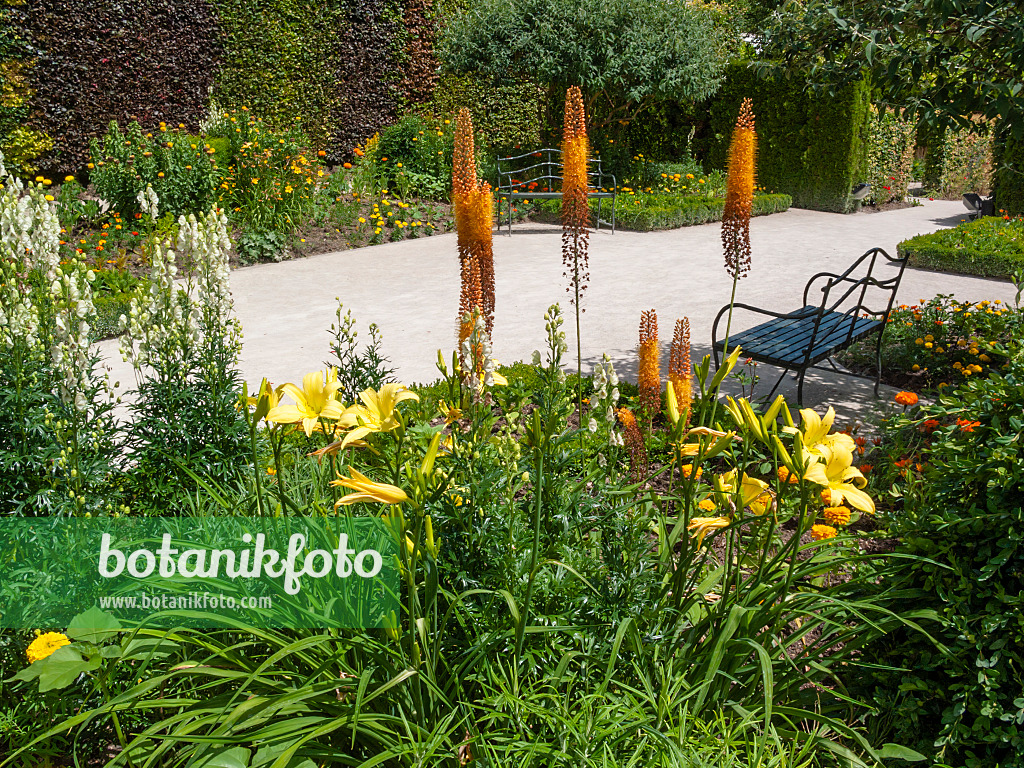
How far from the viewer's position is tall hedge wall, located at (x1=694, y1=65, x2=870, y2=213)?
47.2ft

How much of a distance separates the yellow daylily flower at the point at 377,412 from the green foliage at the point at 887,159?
624 inches

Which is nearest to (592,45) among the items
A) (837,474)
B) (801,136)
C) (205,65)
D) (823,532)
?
(801,136)

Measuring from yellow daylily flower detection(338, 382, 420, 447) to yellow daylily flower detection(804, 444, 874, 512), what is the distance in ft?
2.90

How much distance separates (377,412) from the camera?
1.80 metres

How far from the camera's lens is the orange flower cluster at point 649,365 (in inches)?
119

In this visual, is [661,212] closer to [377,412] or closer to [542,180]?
[542,180]

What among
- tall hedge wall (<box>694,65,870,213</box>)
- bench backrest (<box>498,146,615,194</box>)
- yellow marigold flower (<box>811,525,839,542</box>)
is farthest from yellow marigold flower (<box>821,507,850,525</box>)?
tall hedge wall (<box>694,65,870,213</box>)

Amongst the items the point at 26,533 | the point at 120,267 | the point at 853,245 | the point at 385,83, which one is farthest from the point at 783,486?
the point at 385,83

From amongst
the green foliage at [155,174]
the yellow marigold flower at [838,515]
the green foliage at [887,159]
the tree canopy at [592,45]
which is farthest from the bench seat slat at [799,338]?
the green foliage at [887,159]

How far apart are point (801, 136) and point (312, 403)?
14883mm

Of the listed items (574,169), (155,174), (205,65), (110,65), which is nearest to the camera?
(574,169)

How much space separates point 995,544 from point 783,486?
0.61m

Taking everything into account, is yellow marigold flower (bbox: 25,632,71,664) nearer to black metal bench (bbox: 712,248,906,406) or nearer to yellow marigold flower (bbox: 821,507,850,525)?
yellow marigold flower (bbox: 821,507,850,525)

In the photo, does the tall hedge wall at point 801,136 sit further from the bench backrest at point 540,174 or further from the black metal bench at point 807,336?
the black metal bench at point 807,336
